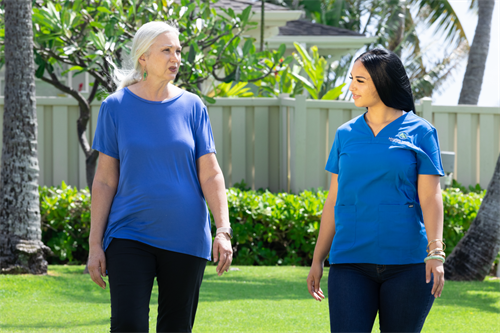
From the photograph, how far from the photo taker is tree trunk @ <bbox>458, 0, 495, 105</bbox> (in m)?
15.9

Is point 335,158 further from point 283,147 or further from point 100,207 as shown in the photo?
point 283,147

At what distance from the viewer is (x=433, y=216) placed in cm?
248

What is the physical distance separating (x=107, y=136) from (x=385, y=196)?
1.22 m

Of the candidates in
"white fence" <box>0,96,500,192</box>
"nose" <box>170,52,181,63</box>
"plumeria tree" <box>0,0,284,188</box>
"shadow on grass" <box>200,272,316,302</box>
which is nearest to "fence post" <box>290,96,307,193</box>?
"white fence" <box>0,96,500,192</box>

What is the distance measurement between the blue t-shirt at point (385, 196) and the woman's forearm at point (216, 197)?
0.51m

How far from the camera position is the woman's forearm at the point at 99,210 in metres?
2.61

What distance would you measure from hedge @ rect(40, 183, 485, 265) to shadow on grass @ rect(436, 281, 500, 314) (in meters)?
1.24

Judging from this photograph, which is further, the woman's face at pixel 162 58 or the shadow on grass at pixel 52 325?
the shadow on grass at pixel 52 325

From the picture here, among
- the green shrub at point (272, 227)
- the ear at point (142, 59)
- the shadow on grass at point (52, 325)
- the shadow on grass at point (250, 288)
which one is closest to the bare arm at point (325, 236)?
the ear at point (142, 59)

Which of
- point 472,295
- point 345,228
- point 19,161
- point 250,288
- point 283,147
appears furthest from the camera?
point 283,147

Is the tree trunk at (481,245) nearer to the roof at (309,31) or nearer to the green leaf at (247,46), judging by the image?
the green leaf at (247,46)

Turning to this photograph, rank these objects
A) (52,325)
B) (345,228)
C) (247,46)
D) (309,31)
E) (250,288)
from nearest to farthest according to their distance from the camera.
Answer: (345,228)
(52,325)
(250,288)
(247,46)
(309,31)

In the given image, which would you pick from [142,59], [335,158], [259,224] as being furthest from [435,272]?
[259,224]

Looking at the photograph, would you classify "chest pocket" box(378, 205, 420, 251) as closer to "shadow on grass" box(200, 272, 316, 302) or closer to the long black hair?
the long black hair
